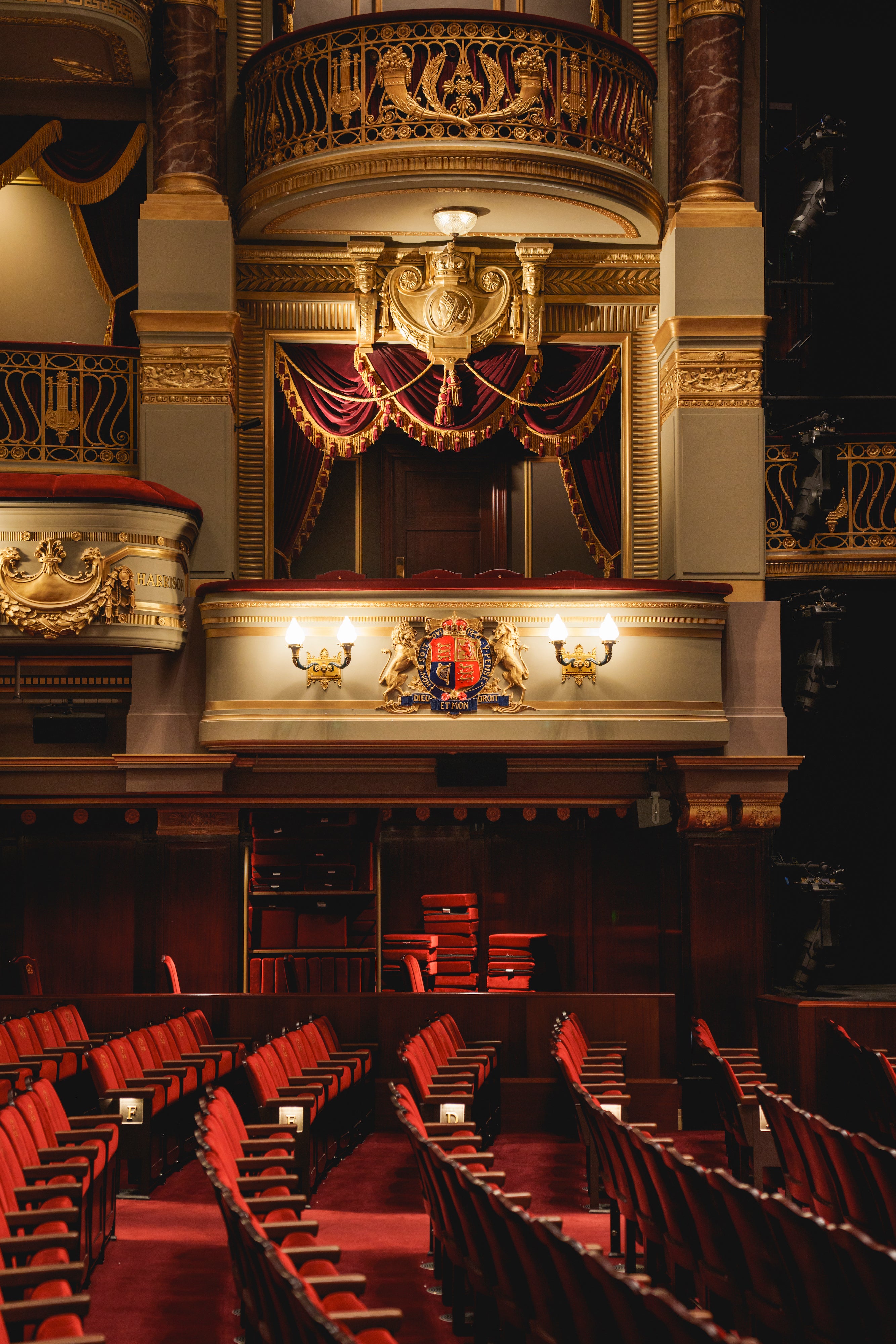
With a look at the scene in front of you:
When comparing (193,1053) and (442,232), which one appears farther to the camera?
(442,232)

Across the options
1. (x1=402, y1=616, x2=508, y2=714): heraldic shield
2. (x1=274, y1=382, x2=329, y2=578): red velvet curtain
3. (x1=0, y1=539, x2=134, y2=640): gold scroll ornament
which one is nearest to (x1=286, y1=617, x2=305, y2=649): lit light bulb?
(x1=402, y1=616, x2=508, y2=714): heraldic shield

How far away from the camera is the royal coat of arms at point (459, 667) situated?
29.7 ft

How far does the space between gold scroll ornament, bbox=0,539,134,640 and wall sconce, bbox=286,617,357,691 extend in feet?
3.53

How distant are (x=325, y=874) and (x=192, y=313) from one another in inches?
160

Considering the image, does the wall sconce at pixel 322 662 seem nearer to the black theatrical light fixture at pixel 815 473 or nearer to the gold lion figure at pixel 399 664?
the gold lion figure at pixel 399 664

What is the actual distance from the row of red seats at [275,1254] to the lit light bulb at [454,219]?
21.4 feet

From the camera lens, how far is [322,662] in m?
9.05

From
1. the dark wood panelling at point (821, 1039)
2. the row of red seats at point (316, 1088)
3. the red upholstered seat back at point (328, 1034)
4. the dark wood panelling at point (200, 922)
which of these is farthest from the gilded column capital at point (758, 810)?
the dark wood panelling at point (200, 922)

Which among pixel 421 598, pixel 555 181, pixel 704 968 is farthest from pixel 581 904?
pixel 555 181

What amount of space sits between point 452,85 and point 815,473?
11.3 feet

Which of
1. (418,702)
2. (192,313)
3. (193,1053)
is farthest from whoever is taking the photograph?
(192,313)

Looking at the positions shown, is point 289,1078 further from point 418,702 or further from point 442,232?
point 442,232

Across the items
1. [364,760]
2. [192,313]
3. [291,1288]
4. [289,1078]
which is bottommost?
[289,1078]

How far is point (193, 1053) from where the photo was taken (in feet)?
26.0
